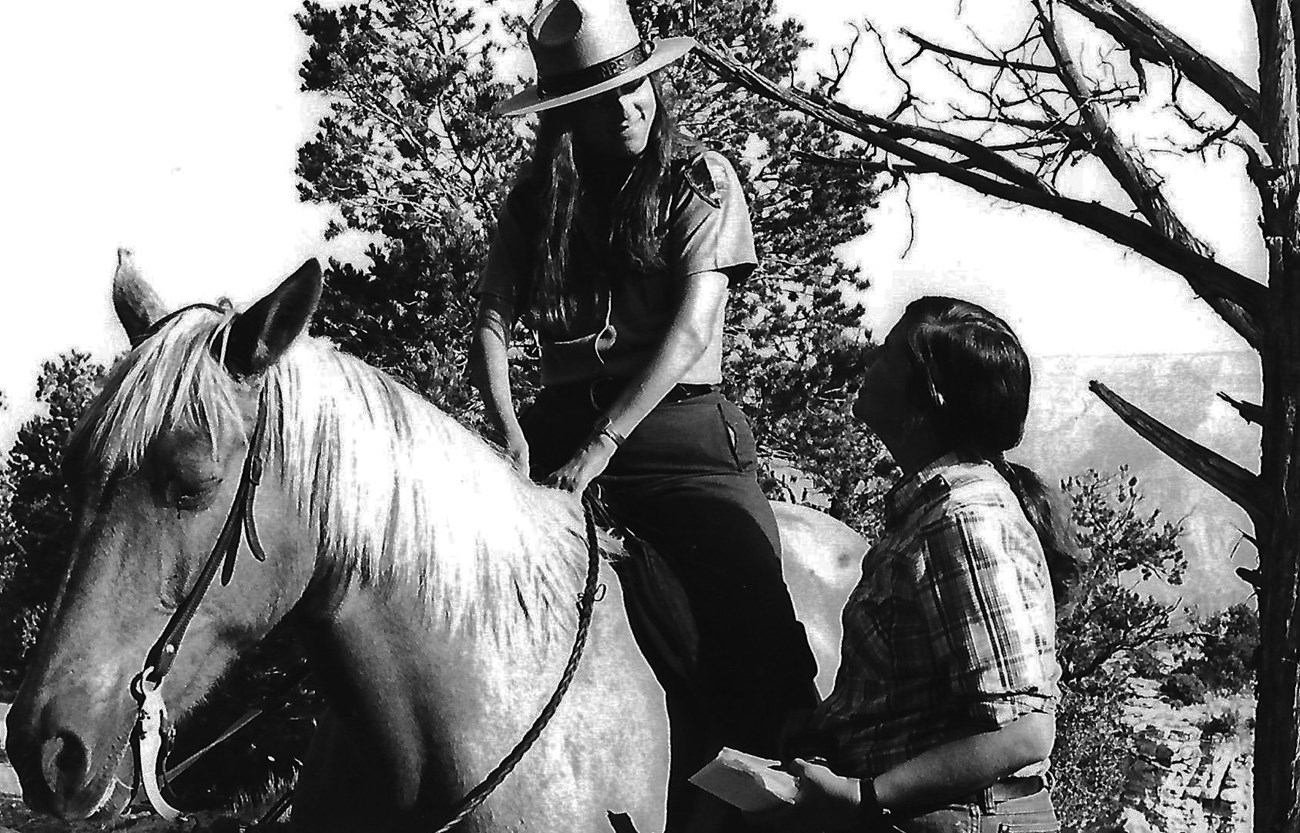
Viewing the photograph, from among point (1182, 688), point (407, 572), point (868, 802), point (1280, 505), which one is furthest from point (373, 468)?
point (1182, 688)

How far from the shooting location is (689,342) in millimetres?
2914

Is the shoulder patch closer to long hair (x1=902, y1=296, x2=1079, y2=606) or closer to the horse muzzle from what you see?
long hair (x1=902, y1=296, x2=1079, y2=606)

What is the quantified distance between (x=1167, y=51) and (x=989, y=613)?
870 cm

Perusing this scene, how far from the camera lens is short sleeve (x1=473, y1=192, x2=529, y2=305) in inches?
128

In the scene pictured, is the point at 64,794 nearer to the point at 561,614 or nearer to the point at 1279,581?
the point at 561,614

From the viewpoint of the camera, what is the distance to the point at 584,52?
2.94 m

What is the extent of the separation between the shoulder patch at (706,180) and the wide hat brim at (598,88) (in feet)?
0.75

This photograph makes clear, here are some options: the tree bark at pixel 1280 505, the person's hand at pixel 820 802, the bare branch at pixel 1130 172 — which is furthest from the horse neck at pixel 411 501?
the bare branch at pixel 1130 172

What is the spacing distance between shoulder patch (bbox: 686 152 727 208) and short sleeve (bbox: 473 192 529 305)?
45 cm

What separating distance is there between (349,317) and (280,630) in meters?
12.9

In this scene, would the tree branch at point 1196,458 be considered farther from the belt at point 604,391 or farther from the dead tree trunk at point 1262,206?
the belt at point 604,391

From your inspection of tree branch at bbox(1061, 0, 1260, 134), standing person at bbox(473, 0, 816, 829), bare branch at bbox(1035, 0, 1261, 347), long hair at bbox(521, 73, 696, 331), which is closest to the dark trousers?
standing person at bbox(473, 0, 816, 829)

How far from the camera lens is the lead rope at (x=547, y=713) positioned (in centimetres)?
242

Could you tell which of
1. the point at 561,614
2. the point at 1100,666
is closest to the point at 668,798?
the point at 561,614
